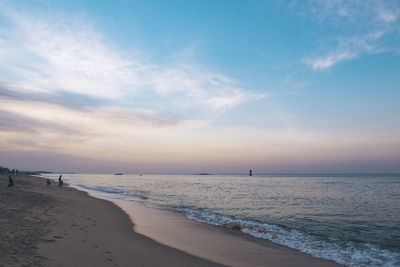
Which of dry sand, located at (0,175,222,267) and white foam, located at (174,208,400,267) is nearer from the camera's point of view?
dry sand, located at (0,175,222,267)

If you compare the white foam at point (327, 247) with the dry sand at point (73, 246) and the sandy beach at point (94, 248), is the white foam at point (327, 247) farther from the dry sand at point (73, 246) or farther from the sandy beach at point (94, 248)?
the dry sand at point (73, 246)

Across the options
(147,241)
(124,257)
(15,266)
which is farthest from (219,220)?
(15,266)

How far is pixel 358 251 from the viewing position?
1295cm

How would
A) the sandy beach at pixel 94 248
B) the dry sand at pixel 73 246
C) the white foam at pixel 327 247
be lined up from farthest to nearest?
the white foam at pixel 327 247
the sandy beach at pixel 94 248
the dry sand at pixel 73 246

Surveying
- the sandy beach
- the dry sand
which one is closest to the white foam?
the sandy beach

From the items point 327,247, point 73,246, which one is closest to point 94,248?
point 73,246

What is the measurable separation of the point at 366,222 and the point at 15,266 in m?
22.9

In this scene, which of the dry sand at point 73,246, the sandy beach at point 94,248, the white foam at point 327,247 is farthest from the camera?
the white foam at point 327,247

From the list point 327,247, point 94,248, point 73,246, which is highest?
point 73,246

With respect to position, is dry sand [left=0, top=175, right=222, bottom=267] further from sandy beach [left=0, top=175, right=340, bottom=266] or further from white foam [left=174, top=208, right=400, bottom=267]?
white foam [left=174, top=208, right=400, bottom=267]

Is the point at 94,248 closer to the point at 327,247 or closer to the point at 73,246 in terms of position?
the point at 73,246

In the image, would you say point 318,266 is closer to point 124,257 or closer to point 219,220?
point 124,257

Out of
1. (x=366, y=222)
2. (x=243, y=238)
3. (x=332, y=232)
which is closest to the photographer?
(x=243, y=238)

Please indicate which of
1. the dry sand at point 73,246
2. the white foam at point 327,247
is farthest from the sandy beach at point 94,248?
the white foam at point 327,247
